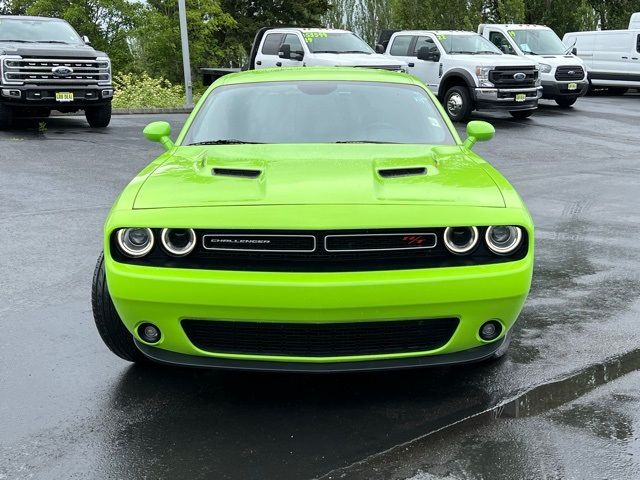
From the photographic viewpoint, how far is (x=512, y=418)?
3818 millimetres

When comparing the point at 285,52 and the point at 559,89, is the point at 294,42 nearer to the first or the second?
the point at 285,52

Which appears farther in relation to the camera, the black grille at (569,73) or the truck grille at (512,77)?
the black grille at (569,73)

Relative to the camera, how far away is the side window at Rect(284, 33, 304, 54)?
18.6 m

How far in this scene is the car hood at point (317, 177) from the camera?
3.83m

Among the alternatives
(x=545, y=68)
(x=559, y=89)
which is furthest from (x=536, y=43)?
(x=559, y=89)

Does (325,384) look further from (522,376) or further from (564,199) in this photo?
(564,199)

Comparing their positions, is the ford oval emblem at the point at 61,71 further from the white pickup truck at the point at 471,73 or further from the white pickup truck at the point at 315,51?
the white pickup truck at the point at 471,73

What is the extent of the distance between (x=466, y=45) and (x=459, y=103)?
6.27 ft

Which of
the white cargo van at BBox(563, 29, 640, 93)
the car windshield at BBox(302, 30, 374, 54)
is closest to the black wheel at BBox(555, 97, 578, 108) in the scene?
the white cargo van at BBox(563, 29, 640, 93)

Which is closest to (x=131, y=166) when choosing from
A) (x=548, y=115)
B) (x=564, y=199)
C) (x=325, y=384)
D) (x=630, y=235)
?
(x=564, y=199)

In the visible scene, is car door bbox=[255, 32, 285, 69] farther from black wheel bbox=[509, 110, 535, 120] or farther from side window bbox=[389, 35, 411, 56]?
black wheel bbox=[509, 110, 535, 120]

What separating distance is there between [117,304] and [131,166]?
330 inches

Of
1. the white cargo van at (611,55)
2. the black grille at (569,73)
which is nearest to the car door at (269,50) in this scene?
the black grille at (569,73)

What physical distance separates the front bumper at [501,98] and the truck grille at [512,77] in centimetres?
11
